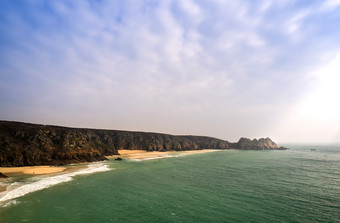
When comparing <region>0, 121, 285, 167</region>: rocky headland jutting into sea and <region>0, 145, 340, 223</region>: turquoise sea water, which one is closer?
<region>0, 145, 340, 223</region>: turquoise sea water

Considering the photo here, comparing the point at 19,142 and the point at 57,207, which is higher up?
the point at 19,142

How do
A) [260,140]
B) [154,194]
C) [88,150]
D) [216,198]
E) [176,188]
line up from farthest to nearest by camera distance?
1. [260,140]
2. [88,150]
3. [176,188]
4. [154,194]
5. [216,198]

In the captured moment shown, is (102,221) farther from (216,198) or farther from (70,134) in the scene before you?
(70,134)

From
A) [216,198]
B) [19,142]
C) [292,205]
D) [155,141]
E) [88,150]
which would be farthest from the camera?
[155,141]

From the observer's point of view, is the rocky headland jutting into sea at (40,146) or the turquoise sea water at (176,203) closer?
the turquoise sea water at (176,203)

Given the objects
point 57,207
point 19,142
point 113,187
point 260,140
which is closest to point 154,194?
point 113,187

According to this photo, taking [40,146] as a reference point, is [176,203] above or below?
below

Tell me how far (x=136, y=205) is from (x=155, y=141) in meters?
89.6

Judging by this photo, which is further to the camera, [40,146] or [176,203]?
[40,146]

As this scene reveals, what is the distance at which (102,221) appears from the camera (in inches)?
540

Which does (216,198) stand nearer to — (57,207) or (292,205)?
(292,205)

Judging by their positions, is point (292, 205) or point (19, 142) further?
point (19, 142)

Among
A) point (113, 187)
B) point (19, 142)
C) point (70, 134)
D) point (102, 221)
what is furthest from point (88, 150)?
point (102, 221)

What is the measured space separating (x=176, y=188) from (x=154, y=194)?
411cm
